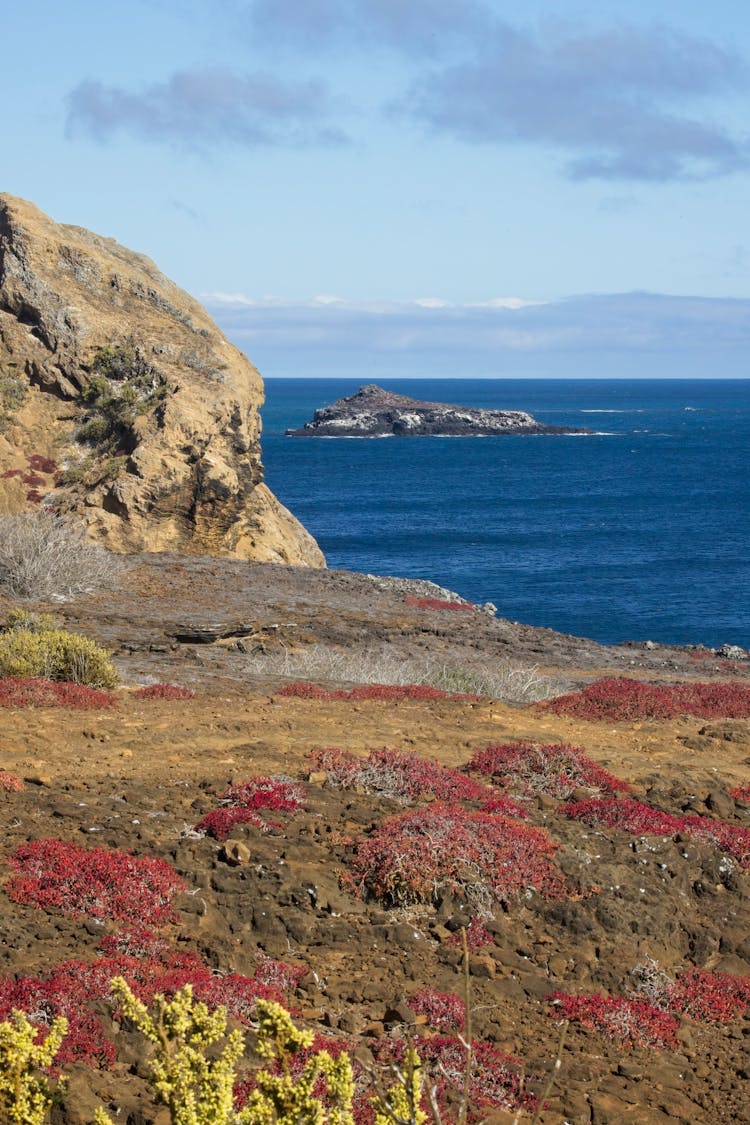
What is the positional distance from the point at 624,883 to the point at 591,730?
5.81 meters

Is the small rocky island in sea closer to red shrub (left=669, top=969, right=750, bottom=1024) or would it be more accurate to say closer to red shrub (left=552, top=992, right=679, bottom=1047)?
red shrub (left=669, top=969, right=750, bottom=1024)

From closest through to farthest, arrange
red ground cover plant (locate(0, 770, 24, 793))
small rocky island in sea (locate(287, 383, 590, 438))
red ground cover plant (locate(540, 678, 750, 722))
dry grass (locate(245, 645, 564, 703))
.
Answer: red ground cover plant (locate(0, 770, 24, 793)) < red ground cover plant (locate(540, 678, 750, 722)) < dry grass (locate(245, 645, 564, 703)) < small rocky island in sea (locate(287, 383, 590, 438))

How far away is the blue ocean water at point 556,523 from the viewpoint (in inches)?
1710

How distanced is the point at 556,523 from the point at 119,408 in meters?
43.1

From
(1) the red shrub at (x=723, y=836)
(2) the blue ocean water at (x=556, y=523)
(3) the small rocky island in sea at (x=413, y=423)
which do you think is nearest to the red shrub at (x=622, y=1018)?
(1) the red shrub at (x=723, y=836)

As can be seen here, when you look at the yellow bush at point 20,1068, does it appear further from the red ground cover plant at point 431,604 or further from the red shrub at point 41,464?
the red shrub at point 41,464

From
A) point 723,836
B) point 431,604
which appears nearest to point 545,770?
point 723,836

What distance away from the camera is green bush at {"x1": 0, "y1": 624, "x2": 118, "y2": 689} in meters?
14.2

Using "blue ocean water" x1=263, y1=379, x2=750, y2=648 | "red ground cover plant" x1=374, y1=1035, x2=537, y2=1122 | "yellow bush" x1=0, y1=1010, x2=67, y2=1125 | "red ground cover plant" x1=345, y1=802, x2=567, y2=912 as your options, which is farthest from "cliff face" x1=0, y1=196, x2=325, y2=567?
"yellow bush" x1=0, y1=1010, x2=67, y2=1125

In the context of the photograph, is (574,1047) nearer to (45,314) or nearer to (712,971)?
(712,971)

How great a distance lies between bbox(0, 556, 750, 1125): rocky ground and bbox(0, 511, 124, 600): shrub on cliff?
229 inches

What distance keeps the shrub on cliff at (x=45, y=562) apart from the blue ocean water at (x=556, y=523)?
2050 cm

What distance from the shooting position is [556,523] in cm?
6862

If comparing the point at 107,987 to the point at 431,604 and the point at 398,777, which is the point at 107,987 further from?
the point at 431,604
